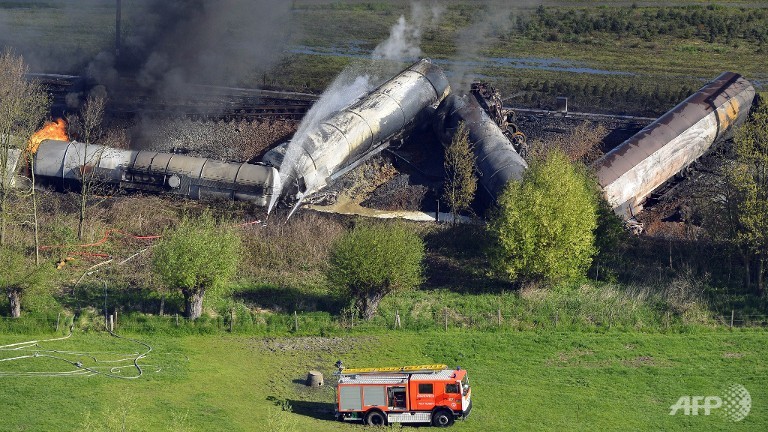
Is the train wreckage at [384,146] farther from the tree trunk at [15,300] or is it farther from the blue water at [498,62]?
the blue water at [498,62]

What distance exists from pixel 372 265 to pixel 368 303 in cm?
152

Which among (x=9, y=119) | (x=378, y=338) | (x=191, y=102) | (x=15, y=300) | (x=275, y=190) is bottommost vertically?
(x=378, y=338)

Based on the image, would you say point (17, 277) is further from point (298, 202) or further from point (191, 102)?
point (191, 102)

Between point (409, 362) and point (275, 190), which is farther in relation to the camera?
point (275, 190)

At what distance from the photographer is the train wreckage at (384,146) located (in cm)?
5259

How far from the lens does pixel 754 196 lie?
47.5 m

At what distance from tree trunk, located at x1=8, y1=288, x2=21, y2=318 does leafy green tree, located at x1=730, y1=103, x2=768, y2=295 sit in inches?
970

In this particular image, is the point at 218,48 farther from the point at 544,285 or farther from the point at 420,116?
the point at 544,285

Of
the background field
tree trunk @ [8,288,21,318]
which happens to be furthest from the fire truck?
tree trunk @ [8,288,21,318]

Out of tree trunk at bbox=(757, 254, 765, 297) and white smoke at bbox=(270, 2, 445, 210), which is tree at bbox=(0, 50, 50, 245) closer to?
white smoke at bbox=(270, 2, 445, 210)

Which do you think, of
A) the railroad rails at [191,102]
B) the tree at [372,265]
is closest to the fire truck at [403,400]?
the tree at [372,265]

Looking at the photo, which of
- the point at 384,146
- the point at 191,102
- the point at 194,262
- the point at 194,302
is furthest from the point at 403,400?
the point at 191,102

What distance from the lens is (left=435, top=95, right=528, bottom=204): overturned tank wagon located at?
52.3m

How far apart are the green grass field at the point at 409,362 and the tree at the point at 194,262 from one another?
1634mm
